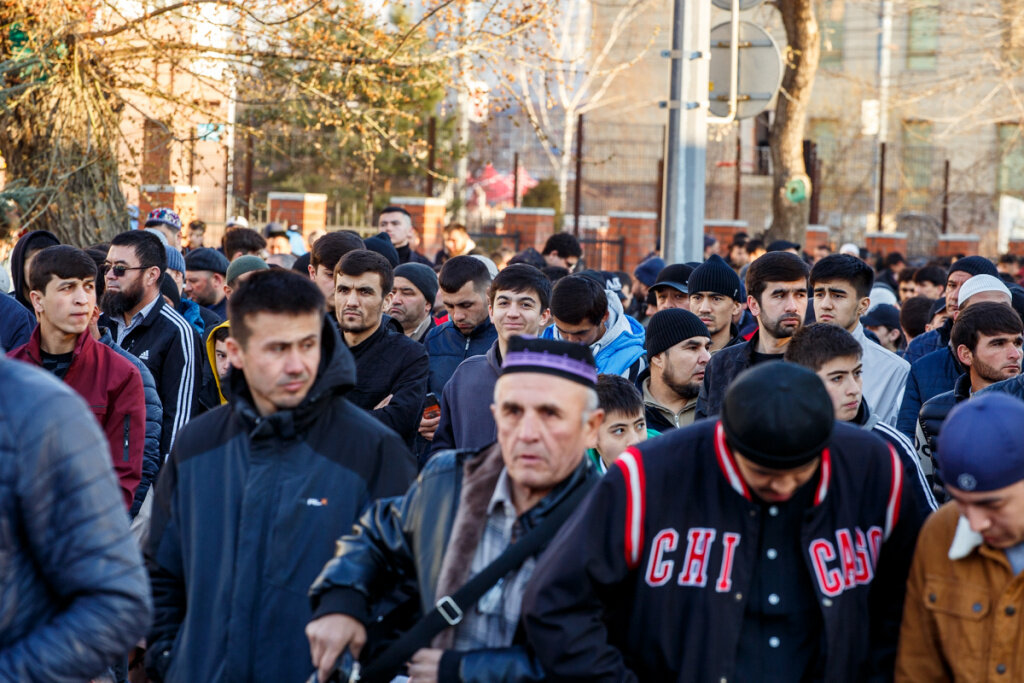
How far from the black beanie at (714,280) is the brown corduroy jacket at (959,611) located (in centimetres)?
439

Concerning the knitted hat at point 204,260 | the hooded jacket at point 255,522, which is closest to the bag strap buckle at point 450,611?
the hooded jacket at point 255,522

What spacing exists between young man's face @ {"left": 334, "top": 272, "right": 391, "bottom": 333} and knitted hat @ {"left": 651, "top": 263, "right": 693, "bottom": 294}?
104 inches

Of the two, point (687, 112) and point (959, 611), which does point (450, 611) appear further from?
point (687, 112)

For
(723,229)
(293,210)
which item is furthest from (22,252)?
(723,229)

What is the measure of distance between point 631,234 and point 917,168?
63.6 ft

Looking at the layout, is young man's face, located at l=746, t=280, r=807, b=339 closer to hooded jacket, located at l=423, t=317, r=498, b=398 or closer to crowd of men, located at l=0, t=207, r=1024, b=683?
hooded jacket, located at l=423, t=317, r=498, b=398

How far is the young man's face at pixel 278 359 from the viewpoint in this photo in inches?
141

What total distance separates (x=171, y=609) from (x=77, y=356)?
2.34m

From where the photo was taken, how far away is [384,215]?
11.4 metres

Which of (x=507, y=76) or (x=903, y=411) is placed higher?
(x=507, y=76)

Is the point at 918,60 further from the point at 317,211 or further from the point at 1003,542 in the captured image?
the point at 1003,542

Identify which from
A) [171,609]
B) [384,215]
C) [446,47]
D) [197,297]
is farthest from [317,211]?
[171,609]

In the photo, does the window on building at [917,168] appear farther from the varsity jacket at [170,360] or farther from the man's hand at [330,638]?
the man's hand at [330,638]

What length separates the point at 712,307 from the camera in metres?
7.46
